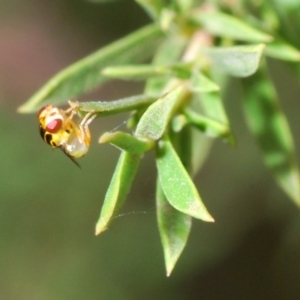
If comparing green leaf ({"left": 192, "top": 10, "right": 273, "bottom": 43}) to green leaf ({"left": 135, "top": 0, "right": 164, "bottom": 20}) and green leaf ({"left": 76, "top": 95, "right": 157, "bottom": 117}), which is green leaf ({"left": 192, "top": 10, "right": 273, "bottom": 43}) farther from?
green leaf ({"left": 76, "top": 95, "right": 157, "bottom": 117})

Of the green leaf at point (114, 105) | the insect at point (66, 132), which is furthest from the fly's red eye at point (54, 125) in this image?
the green leaf at point (114, 105)

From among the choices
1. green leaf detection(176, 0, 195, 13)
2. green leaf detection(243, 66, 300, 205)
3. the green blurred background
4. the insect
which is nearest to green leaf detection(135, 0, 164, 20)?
green leaf detection(176, 0, 195, 13)

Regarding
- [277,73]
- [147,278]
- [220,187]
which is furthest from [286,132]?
[147,278]

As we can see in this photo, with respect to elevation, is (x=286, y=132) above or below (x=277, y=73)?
above

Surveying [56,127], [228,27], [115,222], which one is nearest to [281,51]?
[228,27]

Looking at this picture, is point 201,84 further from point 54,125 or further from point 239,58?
point 54,125

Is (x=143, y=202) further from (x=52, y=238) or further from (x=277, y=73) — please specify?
(x=277, y=73)

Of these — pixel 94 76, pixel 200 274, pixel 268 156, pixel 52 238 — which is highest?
pixel 94 76
